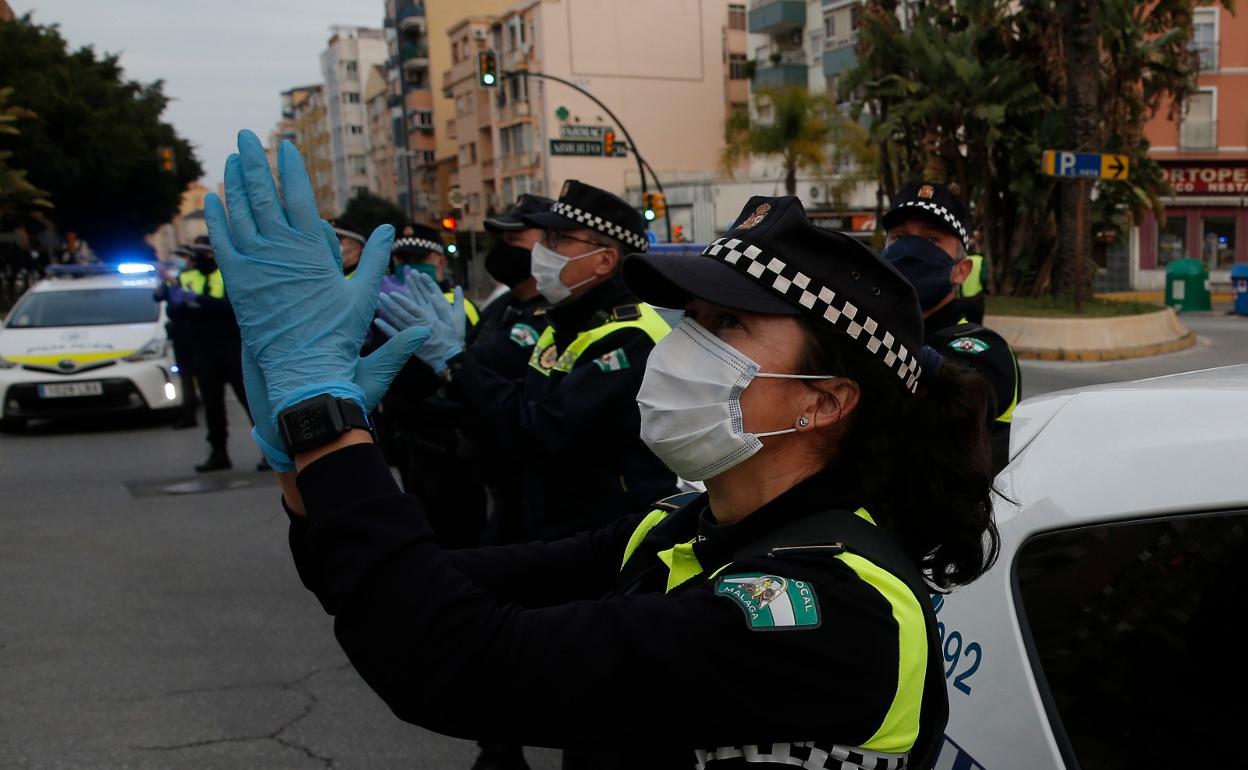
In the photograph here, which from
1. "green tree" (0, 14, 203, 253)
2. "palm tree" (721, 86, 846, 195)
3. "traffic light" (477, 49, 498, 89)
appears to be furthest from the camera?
"palm tree" (721, 86, 846, 195)

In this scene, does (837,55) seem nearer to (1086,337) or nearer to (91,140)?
(91,140)

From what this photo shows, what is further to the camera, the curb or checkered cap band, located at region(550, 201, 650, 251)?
the curb

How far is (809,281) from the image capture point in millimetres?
1484

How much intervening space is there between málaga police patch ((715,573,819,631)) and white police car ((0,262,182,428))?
11709mm

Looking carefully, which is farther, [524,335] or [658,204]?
[658,204]

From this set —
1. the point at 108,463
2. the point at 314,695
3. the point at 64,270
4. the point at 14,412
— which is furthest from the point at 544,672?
the point at 64,270

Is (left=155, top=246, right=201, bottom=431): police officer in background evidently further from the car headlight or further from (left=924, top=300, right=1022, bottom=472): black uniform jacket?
(left=924, top=300, right=1022, bottom=472): black uniform jacket

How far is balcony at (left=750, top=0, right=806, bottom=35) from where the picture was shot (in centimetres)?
5066

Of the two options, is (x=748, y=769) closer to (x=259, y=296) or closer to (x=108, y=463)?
(x=259, y=296)

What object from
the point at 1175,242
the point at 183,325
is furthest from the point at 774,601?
the point at 1175,242

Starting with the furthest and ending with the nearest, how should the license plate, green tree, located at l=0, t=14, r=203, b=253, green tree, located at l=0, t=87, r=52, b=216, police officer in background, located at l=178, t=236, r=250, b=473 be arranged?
green tree, located at l=0, t=14, r=203, b=253 → green tree, located at l=0, t=87, r=52, b=216 → the license plate → police officer in background, located at l=178, t=236, r=250, b=473

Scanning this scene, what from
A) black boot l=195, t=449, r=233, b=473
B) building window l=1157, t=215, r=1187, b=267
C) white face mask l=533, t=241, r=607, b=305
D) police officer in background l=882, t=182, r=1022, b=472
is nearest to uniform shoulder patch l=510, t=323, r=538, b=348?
white face mask l=533, t=241, r=607, b=305

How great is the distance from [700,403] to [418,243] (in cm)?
461

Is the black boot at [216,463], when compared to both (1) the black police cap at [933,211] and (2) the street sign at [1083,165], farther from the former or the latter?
(2) the street sign at [1083,165]
